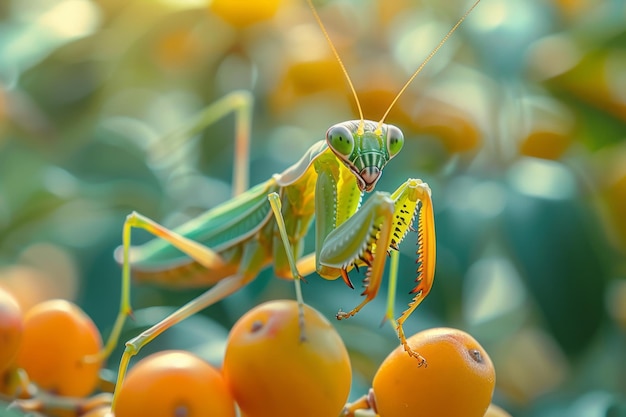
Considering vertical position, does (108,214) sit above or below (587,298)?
above

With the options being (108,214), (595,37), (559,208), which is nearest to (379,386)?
(559,208)

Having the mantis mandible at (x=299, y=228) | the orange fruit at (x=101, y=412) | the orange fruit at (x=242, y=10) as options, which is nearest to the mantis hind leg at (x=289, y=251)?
the mantis mandible at (x=299, y=228)

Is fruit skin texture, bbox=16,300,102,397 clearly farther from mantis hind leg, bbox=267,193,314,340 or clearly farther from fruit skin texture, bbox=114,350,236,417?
mantis hind leg, bbox=267,193,314,340

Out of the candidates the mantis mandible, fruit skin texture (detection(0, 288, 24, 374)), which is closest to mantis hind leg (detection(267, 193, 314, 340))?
the mantis mandible

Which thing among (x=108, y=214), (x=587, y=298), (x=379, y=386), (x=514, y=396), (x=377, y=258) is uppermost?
(x=377, y=258)

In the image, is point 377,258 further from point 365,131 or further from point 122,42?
point 122,42

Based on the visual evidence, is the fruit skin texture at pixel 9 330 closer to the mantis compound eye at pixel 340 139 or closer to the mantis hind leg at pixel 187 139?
the mantis hind leg at pixel 187 139

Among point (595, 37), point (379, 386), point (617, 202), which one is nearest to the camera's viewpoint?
point (379, 386)
